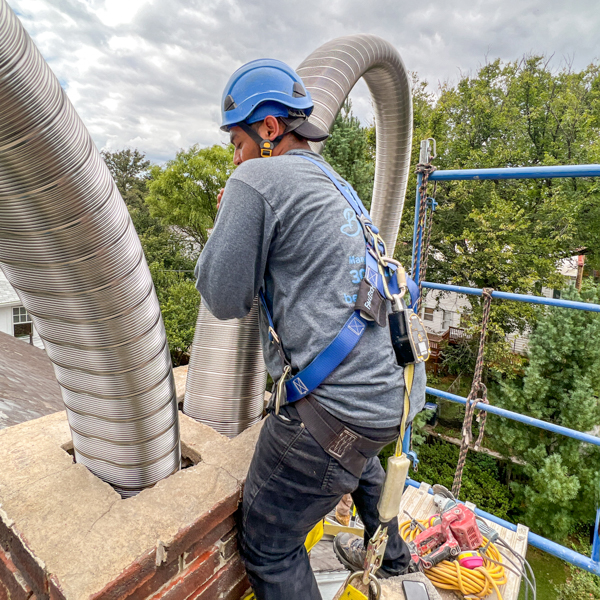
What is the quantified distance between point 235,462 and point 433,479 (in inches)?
662

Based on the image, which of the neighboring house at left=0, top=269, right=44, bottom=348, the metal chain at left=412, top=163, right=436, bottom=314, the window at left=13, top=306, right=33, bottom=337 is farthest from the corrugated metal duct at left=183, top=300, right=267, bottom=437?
the window at left=13, top=306, right=33, bottom=337

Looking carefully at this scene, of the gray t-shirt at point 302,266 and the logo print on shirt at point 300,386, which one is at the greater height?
the gray t-shirt at point 302,266

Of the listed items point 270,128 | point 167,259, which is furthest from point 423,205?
point 167,259

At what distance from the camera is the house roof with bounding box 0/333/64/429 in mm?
2920

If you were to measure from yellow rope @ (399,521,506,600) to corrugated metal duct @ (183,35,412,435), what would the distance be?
56.2 inches

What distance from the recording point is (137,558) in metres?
1.34

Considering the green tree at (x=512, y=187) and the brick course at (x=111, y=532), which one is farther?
the green tree at (x=512, y=187)

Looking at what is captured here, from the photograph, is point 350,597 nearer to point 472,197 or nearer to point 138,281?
point 138,281

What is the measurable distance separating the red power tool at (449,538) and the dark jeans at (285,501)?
1175mm

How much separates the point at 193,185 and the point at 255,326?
76.5ft

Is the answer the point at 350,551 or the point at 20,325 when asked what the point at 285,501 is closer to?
the point at 350,551

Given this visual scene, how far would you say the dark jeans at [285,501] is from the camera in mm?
1500

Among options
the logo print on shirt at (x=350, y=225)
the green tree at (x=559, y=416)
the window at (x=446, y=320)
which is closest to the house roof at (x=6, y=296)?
the logo print on shirt at (x=350, y=225)

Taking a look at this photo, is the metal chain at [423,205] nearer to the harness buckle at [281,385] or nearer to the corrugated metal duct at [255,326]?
the corrugated metal duct at [255,326]
